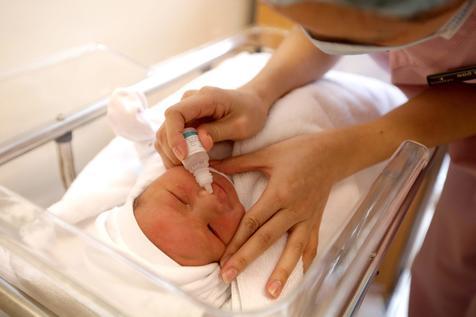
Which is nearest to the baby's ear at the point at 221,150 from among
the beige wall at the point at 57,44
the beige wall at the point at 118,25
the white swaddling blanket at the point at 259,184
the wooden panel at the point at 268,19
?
the white swaddling blanket at the point at 259,184

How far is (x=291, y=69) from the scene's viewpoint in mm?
900

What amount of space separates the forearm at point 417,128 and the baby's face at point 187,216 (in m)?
0.20

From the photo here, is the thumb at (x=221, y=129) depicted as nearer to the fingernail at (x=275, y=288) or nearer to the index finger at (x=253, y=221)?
the index finger at (x=253, y=221)

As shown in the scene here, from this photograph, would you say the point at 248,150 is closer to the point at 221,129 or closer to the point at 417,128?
the point at 221,129

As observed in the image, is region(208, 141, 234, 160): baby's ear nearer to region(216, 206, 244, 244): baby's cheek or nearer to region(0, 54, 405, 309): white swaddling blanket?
region(0, 54, 405, 309): white swaddling blanket

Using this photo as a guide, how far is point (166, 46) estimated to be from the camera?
4.62ft

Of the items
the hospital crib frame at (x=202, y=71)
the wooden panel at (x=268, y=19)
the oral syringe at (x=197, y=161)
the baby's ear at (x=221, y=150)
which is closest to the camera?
the hospital crib frame at (x=202, y=71)

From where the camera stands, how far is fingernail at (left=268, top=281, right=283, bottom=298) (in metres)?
0.60

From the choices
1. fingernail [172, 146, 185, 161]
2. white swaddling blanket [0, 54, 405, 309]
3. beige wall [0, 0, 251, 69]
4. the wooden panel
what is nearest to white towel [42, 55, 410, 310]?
white swaddling blanket [0, 54, 405, 309]

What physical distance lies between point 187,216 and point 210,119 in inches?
6.9

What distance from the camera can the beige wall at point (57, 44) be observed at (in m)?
0.92

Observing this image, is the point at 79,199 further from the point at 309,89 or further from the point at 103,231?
the point at 309,89

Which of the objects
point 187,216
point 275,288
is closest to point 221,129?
point 187,216

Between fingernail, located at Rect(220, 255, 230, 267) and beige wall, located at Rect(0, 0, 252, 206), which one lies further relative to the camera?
beige wall, located at Rect(0, 0, 252, 206)
